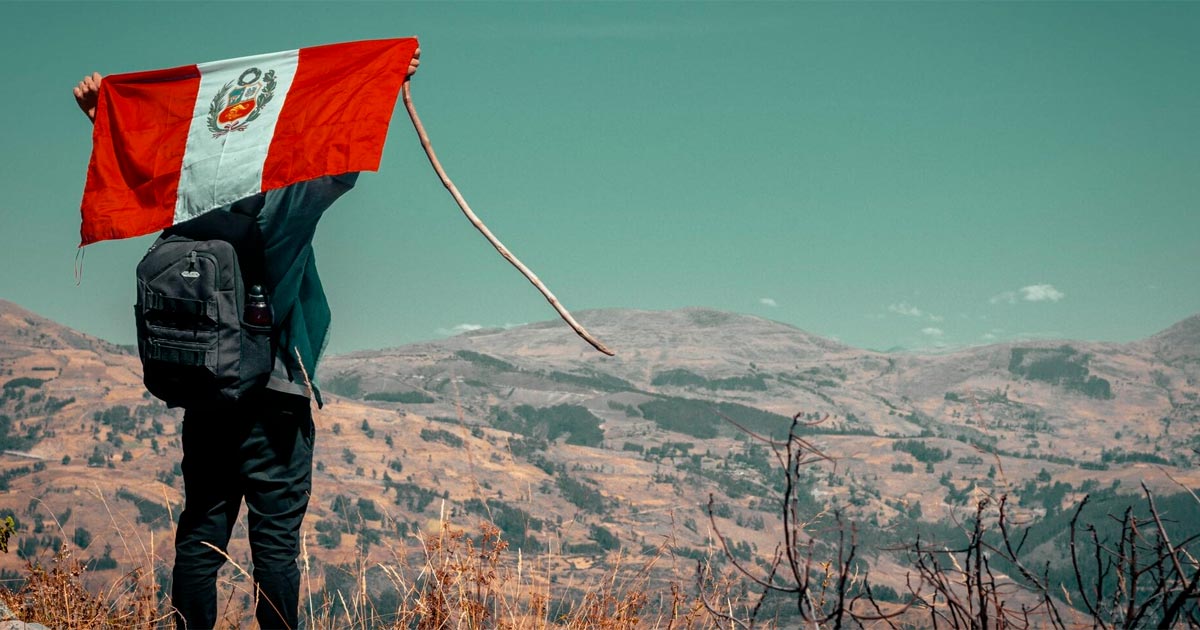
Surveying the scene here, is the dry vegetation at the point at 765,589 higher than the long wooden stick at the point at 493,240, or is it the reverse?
the long wooden stick at the point at 493,240

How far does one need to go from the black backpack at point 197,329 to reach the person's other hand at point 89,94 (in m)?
1.73

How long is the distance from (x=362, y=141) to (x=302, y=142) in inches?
12.2

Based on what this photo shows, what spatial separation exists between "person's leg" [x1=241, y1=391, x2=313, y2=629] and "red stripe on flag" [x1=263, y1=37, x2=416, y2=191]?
1107 mm

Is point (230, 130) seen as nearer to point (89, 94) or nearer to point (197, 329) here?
point (89, 94)

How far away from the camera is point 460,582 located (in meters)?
4.43

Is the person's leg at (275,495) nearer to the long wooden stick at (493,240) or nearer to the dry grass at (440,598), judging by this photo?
Result: the dry grass at (440,598)

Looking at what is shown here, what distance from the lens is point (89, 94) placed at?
546 centimetres

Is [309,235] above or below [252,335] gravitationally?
above

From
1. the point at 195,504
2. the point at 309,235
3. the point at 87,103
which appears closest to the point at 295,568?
the point at 195,504

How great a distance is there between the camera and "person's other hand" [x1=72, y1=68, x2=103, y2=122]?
215 inches

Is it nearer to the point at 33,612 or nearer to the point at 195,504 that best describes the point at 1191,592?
the point at 195,504

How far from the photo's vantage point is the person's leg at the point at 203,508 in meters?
4.32

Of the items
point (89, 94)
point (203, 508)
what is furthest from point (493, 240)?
point (89, 94)

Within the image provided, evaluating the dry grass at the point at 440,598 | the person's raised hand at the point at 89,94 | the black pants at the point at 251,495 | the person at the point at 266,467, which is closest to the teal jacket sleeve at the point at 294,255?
the person at the point at 266,467
